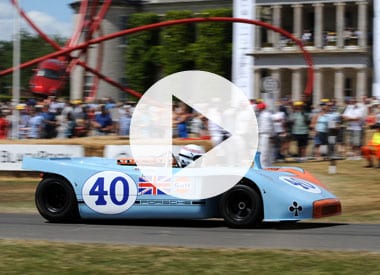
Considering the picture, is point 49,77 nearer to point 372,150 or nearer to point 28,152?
point 28,152

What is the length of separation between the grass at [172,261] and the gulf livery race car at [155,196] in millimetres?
1796

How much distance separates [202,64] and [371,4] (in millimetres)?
10671

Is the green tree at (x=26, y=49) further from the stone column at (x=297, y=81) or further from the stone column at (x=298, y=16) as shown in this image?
the stone column at (x=297, y=81)

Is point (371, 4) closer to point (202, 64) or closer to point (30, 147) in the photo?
point (202, 64)

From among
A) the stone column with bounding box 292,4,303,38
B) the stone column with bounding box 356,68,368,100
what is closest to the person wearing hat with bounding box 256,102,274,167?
the stone column with bounding box 356,68,368,100

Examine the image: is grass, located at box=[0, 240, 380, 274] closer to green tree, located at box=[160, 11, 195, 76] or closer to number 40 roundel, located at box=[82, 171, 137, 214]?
number 40 roundel, located at box=[82, 171, 137, 214]

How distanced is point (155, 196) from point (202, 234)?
3.25 feet

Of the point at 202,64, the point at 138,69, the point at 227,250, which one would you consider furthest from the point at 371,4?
the point at 227,250

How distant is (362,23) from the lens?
41438 millimetres

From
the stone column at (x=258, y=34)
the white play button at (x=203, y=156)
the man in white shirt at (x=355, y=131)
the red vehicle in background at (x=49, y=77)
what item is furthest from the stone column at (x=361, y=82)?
the man in white shirt at (x=355, y=131)

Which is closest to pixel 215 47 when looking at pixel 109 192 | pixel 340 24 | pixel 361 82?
pixel 340 24

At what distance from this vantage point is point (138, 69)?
50.6m

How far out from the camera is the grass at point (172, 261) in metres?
6.78

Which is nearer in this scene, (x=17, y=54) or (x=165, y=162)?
(x=165, y=162)
